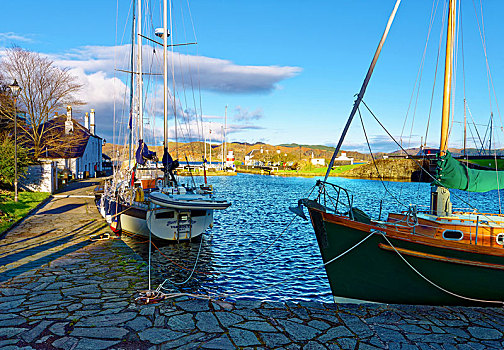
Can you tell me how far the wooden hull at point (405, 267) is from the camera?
762 cm

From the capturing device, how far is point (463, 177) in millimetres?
9773

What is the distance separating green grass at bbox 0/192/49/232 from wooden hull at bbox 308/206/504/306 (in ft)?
41.0

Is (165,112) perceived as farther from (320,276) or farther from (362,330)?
(362,330)

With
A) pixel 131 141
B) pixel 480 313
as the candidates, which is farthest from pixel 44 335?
pixel 131 141

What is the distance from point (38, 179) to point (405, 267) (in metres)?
27.5

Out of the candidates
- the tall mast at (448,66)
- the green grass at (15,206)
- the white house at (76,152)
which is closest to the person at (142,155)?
the green grass at (15,206)

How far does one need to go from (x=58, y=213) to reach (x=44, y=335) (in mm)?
14863

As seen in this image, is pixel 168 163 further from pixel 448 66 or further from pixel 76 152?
pixel 76 152

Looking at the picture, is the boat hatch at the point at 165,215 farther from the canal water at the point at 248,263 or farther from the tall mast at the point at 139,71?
the tall mast at the point at 139,71

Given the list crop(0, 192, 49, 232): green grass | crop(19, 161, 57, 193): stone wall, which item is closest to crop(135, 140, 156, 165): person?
crop(0, 192, 49, 232): green grass

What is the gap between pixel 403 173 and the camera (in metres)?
104

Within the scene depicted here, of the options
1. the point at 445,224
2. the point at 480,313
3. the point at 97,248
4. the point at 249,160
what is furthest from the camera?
the point at 249,160

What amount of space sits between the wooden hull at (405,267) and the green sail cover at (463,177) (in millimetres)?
2668

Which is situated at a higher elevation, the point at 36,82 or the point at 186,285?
the point at 36,82
